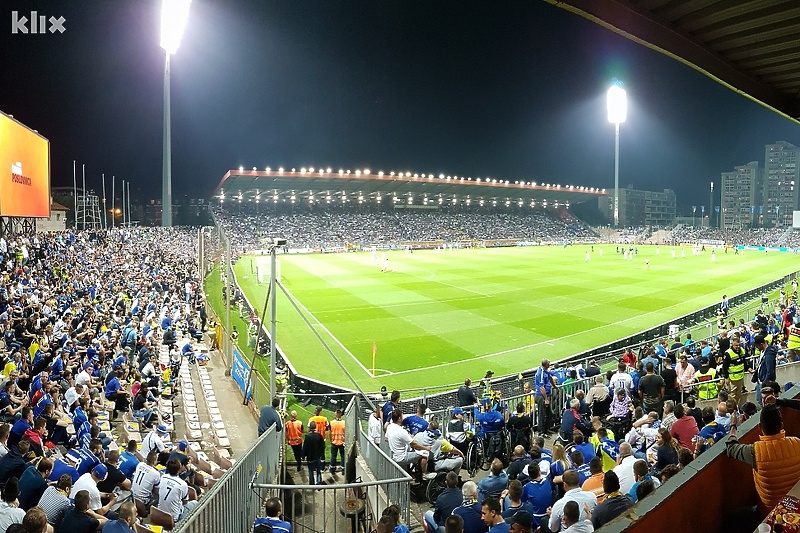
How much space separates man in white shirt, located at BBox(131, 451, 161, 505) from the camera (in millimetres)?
7285

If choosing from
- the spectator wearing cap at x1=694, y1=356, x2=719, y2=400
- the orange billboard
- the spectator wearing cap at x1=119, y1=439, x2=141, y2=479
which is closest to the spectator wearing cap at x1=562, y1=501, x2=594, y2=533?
the spectator wearing cap at x1=119, y1=439, x2=141, y2=479

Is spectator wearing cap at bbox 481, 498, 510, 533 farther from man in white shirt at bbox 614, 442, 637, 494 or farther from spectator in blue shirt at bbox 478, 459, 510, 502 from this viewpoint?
man in white shirt at bbox 614, 442, 637, 494

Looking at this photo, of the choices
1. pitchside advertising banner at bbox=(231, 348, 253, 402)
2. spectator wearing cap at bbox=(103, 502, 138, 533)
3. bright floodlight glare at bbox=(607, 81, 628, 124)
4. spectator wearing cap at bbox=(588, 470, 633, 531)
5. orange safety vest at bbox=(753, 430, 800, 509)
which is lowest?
pitchside advertising banner at bbox=(231, 348, 253, 402)

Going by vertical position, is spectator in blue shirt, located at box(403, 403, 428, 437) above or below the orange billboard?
below

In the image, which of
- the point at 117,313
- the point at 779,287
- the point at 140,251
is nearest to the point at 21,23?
the point at 140,251

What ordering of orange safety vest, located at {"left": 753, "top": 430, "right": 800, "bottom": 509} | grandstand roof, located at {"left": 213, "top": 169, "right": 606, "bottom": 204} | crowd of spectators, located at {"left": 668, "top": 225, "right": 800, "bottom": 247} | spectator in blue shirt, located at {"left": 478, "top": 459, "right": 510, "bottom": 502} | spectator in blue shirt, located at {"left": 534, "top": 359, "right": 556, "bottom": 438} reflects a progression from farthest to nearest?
crowd of spectators, located at {"left": 668, "top": 225, "right": 800, "bottom": 247}
grandstand roof, located at {"left": 213, "top": 169, "right": 606, "bottom": 204}
spectator in blue shirt, located at {"left": 534, "top": 359, "right": 556, "bottom": 438}
spectator in blue shirt, located at {"left": 478, "top": 459, "right": 510, "bottom": 502}
orange safety vest, located at {"left": 753, "top": 430, "right": 800, "bottom": 509}

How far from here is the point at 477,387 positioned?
15.5 m

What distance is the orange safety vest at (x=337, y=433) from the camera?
10.2 m

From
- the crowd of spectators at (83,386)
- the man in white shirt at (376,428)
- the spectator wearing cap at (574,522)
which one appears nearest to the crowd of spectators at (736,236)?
the crowd of spectators at (83,386)

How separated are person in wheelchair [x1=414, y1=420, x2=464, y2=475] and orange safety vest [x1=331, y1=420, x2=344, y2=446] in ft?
6.32

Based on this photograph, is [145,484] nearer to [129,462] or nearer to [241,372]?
[129,462]

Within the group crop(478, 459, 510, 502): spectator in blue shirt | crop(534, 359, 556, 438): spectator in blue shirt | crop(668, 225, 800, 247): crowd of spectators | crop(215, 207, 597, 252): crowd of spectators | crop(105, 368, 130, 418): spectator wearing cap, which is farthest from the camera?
crop(668, 225, 800, 247): crowd of spectators

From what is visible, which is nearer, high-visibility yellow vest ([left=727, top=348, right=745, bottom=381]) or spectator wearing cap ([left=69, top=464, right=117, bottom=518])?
spectator wearing cap ([left=69, top=464, right=117, bottom=518])

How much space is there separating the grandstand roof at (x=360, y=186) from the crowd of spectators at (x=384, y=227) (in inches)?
143
